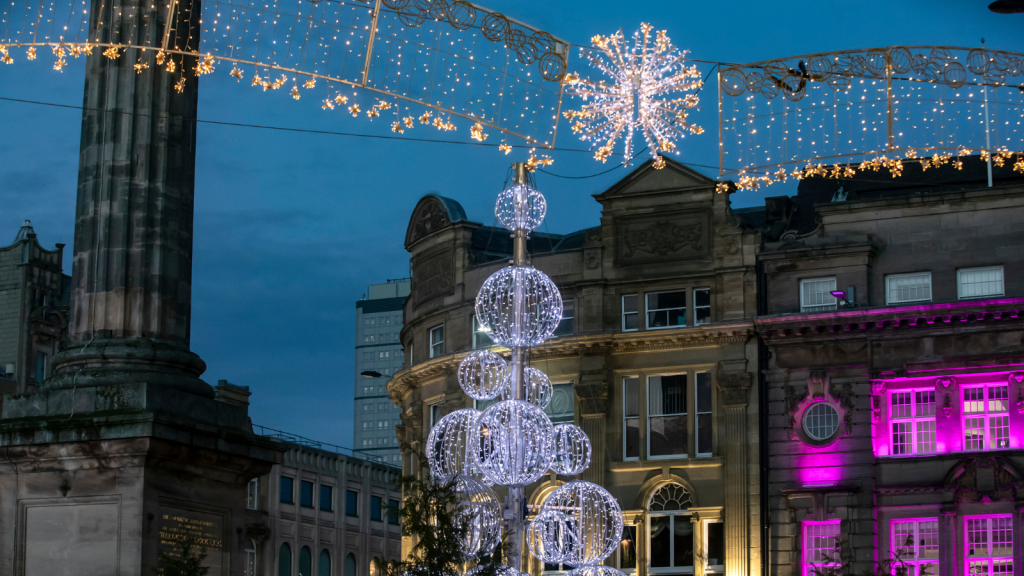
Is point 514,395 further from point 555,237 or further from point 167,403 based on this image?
point 167,403

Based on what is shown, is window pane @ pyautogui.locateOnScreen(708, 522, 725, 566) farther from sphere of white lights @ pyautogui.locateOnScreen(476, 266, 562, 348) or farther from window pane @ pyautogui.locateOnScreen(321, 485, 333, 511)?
window pane @ pyautogui.locateOnScreen(321, 485, 333, 511)

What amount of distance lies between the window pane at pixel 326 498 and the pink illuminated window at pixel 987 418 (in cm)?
3515

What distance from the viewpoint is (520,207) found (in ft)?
118

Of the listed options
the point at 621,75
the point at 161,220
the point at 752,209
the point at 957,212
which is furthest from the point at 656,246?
the point at 161,220

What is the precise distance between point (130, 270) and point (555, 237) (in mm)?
32324

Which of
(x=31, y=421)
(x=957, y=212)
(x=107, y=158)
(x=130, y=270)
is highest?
(x=957, y=212)

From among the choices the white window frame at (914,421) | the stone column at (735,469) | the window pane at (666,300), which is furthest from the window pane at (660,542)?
the white window frame at (914,421)

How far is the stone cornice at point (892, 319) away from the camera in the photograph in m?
40.1

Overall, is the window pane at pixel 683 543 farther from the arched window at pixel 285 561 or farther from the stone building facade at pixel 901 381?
the arched window at pixel 285 561

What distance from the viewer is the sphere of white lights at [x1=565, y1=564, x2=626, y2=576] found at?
120 feet

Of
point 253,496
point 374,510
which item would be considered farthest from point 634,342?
point 374,510

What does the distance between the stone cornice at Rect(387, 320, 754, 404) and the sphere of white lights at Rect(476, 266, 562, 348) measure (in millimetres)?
6772

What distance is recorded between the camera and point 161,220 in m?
18.6

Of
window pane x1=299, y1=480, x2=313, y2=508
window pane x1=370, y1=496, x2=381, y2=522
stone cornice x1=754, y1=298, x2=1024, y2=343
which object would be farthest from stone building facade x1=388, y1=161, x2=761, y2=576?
window pane x1=370, y1=496, x2=381, y2=522
